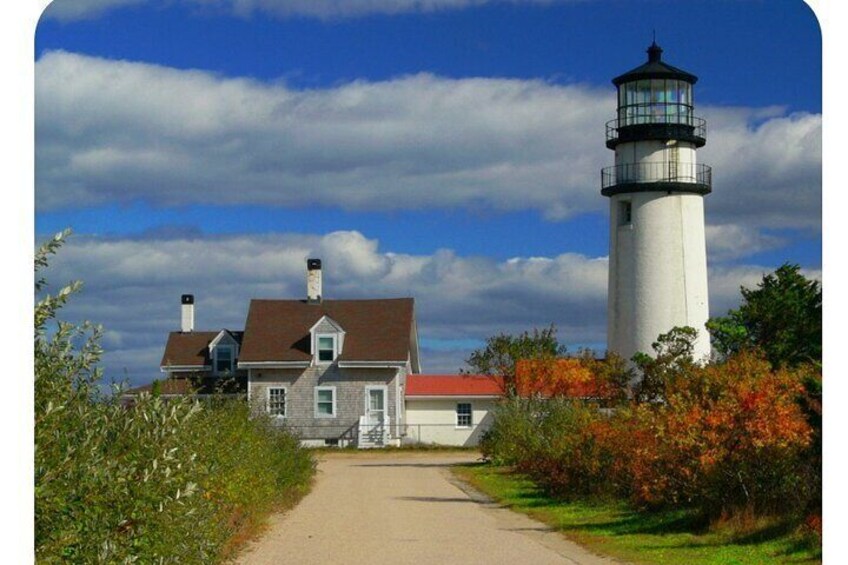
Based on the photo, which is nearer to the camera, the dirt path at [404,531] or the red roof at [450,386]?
the dirt path at [404,531]

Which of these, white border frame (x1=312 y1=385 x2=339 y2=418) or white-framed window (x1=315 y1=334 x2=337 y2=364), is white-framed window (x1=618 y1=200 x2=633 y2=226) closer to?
white-framed window (x1=315 y1=334 x2=337 y2=364)

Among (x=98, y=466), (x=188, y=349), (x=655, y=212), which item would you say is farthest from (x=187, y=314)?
(x=98, y=466)

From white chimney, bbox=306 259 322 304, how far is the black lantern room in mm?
15100

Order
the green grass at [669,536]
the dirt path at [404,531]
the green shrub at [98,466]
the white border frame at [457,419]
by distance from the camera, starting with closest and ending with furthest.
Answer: the green shrub at [98,466] < the green grass at [669,536] < the dirt path at [404,531] < the white border frame at [457,419]

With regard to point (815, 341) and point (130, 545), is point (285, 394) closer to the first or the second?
point (815, 341)

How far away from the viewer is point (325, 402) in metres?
45.0

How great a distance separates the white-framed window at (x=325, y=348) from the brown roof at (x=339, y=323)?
394mm

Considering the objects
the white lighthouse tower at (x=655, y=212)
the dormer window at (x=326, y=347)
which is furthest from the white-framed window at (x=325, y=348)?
the white lighthouse tower at (x=655, y=212)

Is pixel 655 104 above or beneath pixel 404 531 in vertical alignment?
above

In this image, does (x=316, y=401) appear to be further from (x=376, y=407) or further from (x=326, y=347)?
(x=376, y=407)

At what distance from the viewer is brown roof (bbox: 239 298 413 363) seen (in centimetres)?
4522

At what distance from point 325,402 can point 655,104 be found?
16380 millimetres

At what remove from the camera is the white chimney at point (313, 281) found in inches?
1895

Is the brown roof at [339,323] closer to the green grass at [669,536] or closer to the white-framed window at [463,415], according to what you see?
the white-framed window at [463,415]
